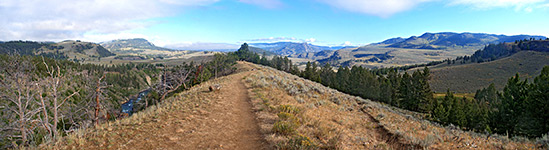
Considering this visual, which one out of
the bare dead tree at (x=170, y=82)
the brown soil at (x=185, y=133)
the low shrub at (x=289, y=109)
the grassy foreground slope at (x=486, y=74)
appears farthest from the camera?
the grassy foreground slope at (x=486, y=74)

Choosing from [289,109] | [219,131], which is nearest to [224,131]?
[219,131]

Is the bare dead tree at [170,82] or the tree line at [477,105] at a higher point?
the bare dead tree at [170,82]

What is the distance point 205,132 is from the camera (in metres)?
9.94

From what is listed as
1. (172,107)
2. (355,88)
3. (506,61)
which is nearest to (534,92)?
(172,107)

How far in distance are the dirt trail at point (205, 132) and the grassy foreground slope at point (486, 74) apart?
121575 millimetres

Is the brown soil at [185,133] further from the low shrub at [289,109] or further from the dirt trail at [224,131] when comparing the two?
the low shrub at [289,109]

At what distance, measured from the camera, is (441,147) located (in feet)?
30.1

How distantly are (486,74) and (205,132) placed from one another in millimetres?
159069

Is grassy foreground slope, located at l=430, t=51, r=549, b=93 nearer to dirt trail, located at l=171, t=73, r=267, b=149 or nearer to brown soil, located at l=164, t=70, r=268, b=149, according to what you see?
dirt trail, located at l=171, t=73, r=267, b=149

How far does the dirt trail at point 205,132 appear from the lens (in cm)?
848

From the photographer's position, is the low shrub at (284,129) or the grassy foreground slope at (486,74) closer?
the low shrub at (284,129)

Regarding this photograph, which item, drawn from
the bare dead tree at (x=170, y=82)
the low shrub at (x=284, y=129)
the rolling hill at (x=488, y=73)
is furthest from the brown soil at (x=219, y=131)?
the rolling hill at (x=488, y=73)

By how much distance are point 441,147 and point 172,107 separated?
Answer: 14.0 meters

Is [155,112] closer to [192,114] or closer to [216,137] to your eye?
[192,114]
